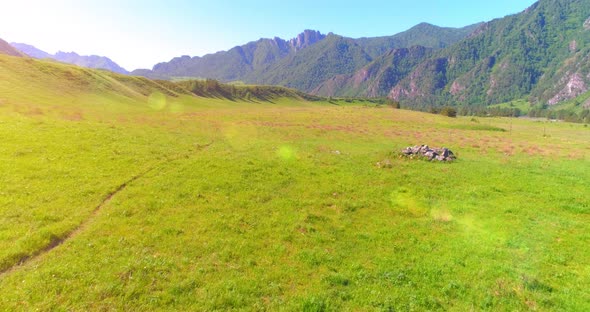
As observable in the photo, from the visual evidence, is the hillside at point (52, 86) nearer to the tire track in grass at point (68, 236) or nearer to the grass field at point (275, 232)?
the grass field at point (275, 232)

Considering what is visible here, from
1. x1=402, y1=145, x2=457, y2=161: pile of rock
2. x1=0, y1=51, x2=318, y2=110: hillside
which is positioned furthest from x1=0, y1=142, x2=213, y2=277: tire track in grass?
x1=0, y1=51, x2=318, y2=110: hillside

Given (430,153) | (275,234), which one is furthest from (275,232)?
(430,153)

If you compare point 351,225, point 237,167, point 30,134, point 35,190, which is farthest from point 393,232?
point 30,134

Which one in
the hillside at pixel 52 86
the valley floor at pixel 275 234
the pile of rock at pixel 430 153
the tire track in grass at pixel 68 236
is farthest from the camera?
the hillside at pixel 52 86

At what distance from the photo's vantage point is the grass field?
11141 mm

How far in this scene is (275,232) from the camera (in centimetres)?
1622

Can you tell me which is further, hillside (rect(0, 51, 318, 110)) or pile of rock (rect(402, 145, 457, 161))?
hillside (rect(0, 51, 318, 110))

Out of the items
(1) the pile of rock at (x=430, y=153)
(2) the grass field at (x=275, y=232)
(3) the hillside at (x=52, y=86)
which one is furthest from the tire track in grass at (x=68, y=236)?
(3) the hillside at (x=52, y=86)

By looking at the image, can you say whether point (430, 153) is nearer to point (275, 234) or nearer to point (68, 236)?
point (275, 234)

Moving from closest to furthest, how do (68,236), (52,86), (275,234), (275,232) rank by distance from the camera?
(68,236) < (275,234) < (275,232) < (52,86)

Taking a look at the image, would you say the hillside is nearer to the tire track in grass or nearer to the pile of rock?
the tire track in grass

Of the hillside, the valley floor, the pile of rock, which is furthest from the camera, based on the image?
the hillside

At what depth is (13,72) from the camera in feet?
265

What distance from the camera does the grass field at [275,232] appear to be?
11141 mm
